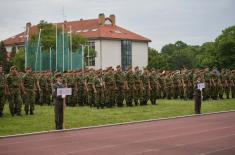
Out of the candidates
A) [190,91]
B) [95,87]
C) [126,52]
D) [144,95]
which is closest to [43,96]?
[95,87]

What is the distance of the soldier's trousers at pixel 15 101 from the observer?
19891mm

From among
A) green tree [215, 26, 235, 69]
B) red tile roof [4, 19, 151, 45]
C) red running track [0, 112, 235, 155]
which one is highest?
red tile roof [4, 19, 151, 45]

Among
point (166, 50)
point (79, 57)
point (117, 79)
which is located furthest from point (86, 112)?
point (166, 50)

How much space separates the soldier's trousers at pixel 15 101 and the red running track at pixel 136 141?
4851 millimetres

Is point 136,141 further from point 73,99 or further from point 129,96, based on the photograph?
point 73,99

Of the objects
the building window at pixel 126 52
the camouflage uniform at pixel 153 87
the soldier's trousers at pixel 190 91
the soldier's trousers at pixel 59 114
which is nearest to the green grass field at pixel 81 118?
the soldier's trousers at pixel 59 114

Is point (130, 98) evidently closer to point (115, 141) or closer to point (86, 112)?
point (86, 112)

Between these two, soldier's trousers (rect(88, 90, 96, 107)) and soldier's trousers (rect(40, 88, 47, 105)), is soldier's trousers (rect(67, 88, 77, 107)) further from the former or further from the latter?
soldier's trousers (rect(40, 88, 47, 105))

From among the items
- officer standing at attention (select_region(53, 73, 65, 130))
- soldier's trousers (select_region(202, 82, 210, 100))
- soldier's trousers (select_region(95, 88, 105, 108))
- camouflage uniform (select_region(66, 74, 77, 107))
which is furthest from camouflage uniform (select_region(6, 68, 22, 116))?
soldier's trousers (select_region(202, 82, 210, 100))

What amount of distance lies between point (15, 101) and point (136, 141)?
26.6 feet

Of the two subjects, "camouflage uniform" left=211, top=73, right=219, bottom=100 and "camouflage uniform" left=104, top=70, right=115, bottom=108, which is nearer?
"camouflage uniform" left=104, top=70, right=115, bottom=108

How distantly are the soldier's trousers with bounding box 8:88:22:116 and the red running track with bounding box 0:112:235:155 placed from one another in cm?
485

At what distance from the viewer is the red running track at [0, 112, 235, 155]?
38.0ft

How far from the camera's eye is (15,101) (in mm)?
20016
